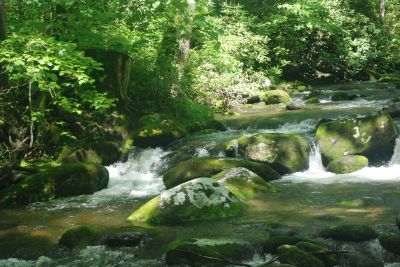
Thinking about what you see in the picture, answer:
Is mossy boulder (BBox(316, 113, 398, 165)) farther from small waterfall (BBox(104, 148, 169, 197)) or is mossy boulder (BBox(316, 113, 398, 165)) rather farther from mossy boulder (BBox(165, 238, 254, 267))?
mossy boulder (BBox(165, 238, 254, 267))

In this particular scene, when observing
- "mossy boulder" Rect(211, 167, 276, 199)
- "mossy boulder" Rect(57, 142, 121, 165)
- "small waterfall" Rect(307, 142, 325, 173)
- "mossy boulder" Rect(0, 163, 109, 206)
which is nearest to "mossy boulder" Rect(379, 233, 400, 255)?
"mossy boulder" Rect(211, 167, 276, 199)

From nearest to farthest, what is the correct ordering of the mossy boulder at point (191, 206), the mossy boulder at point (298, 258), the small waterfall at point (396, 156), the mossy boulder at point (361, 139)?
the mossy boulder at point (298, 258)
the mossy boulder at point (191, 206)
the mossy boulder at point (361, 139)
the small waterfall at point (396, 156)

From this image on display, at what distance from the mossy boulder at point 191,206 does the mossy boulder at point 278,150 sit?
2959 mm

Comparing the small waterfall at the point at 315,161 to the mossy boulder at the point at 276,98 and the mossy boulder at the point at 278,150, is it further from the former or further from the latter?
the mossy boulder at the point at 276,98

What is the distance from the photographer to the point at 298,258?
4.91 meters

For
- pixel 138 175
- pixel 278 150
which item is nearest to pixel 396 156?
pixel 278 150

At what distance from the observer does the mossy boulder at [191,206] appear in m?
7.01

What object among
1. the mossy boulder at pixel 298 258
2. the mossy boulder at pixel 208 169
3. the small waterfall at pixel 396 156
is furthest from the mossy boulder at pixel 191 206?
the small waterfall at pixel 396 156

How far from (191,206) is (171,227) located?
0.54 meters

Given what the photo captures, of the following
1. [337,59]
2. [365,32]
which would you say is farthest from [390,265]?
[365,32]

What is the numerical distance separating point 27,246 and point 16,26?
6.54m

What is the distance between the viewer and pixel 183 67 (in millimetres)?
15695

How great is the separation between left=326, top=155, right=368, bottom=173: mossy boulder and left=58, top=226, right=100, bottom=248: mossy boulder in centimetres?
576

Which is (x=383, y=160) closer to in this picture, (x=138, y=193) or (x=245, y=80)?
(x=138, y=193)
